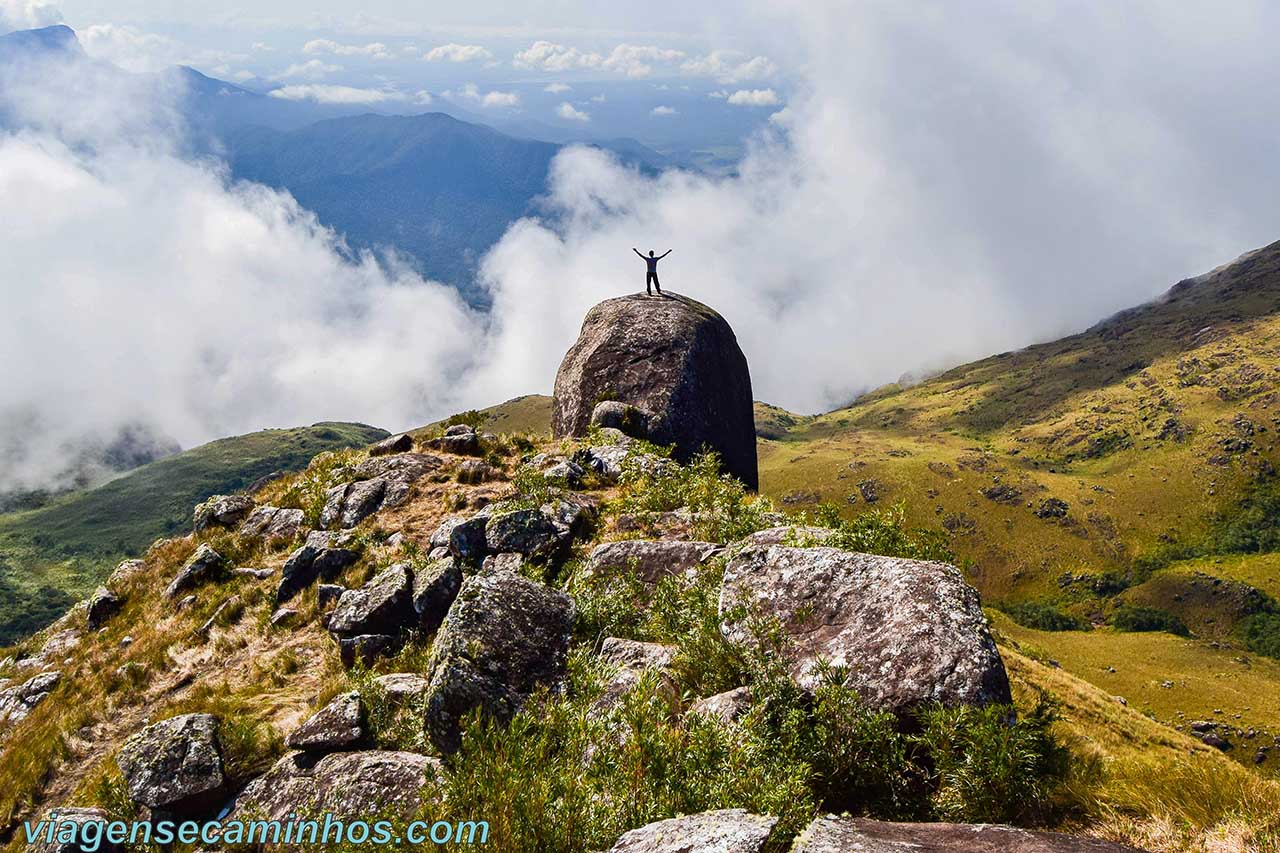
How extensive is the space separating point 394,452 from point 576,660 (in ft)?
73.7

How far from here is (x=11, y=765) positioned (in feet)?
52.5

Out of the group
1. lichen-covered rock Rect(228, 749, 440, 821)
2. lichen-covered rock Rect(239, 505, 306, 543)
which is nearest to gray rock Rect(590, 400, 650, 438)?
→ lichen-covered rock Rect(239, 505, 306, 543)

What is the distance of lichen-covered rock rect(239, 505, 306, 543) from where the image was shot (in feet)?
85.7

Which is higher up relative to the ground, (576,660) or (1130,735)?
(576,660)

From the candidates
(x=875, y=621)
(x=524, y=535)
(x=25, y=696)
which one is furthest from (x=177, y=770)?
(x=25, y=696)

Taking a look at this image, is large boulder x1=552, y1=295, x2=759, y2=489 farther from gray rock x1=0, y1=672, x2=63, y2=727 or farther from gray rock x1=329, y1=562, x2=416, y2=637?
gray rock x1=0, y1=672, x2=63, y2=727

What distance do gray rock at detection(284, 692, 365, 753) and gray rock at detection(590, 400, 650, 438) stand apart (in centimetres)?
2105

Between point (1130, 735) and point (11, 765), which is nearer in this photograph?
point (11, 765)

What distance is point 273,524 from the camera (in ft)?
88.8

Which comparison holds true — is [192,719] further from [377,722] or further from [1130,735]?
[1130,735]

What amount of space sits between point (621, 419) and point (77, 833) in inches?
969

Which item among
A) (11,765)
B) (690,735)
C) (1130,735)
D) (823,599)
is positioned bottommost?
(1130,735)

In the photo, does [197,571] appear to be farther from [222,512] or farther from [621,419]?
[621,419]

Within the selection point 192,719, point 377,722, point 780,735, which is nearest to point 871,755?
point 780,735
